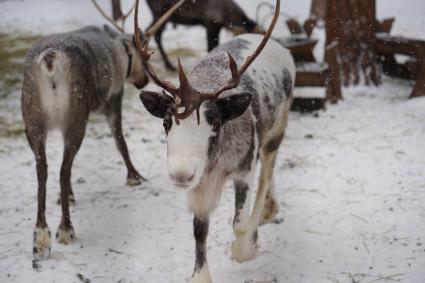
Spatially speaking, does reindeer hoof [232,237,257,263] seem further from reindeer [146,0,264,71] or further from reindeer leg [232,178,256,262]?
reindeer [146,0,264,71]

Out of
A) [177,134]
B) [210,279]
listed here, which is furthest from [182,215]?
[177,134]

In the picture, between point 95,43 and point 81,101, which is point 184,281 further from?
point 95,43

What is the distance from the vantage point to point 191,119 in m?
2.26

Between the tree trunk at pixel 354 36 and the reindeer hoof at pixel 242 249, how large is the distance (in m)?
3.97

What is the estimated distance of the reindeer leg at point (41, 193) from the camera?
3.12 meters

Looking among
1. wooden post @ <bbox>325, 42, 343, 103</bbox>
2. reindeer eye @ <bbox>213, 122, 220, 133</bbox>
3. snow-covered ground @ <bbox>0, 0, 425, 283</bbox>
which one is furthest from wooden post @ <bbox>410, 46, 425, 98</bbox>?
reindeer eye @ <bbox>213, 122, 220, 133</bbox>

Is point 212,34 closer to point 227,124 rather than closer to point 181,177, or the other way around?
point 227,124

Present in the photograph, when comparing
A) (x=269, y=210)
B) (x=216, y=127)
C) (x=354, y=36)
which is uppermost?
(x=216, y=127)

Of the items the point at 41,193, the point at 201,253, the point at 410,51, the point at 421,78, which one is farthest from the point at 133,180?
the point at 410,51

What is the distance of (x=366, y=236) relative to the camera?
3.31m

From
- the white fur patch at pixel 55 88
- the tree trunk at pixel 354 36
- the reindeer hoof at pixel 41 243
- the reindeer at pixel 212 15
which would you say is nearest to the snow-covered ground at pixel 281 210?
the reindeer hoof at pixel 41 243

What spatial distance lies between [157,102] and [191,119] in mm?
245

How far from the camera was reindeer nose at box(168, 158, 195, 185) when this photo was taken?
84.3 inches

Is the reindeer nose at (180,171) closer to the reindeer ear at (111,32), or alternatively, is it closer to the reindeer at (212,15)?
the reindeer ear at (111,32)
